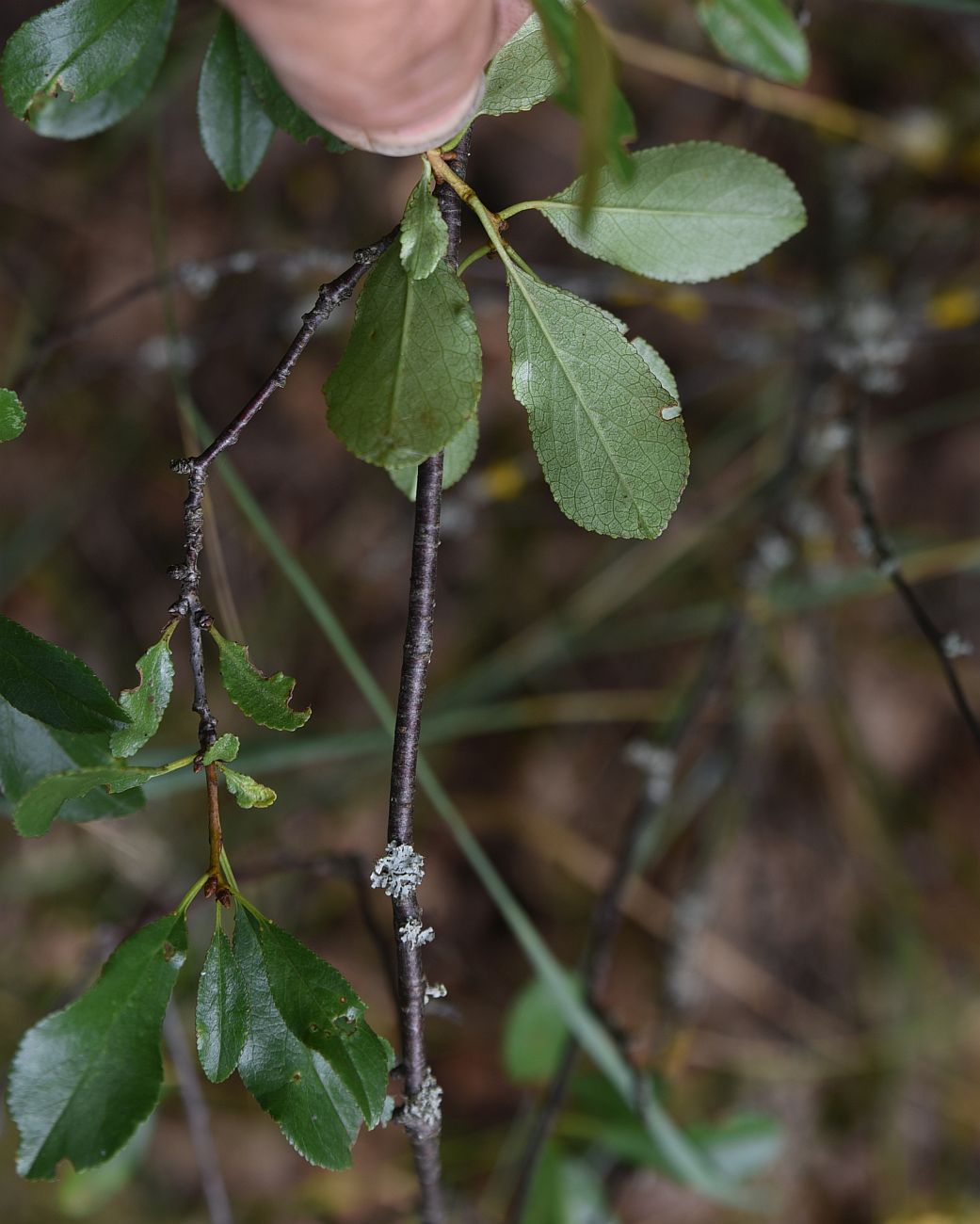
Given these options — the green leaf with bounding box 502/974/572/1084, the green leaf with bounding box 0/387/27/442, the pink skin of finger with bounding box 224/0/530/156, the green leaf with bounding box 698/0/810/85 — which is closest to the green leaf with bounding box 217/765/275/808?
the green leaf with bounding box 0/387/27/442

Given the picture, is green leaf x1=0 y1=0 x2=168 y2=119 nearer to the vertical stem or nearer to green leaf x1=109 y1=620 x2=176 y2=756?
the vertical stem

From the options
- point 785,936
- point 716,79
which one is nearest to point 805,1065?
point 785,936

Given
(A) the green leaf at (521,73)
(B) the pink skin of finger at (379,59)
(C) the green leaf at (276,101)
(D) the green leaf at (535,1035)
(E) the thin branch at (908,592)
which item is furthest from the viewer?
(D) the green leaf at (535,1035)

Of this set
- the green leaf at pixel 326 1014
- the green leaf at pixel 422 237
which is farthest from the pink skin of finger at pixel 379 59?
the green leaf at pixel 326 1014

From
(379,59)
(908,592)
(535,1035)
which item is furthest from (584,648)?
(379,59)

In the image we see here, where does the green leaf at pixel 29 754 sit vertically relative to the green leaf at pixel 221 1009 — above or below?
above

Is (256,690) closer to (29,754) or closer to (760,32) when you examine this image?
(29,754)

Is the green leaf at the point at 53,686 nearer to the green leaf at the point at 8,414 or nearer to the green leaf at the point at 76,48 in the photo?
the green leaf at the point at 8,414

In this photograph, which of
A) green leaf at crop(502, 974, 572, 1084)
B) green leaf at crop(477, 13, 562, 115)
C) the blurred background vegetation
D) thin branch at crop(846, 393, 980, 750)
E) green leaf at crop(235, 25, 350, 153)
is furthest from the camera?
the blurred background vegetation
